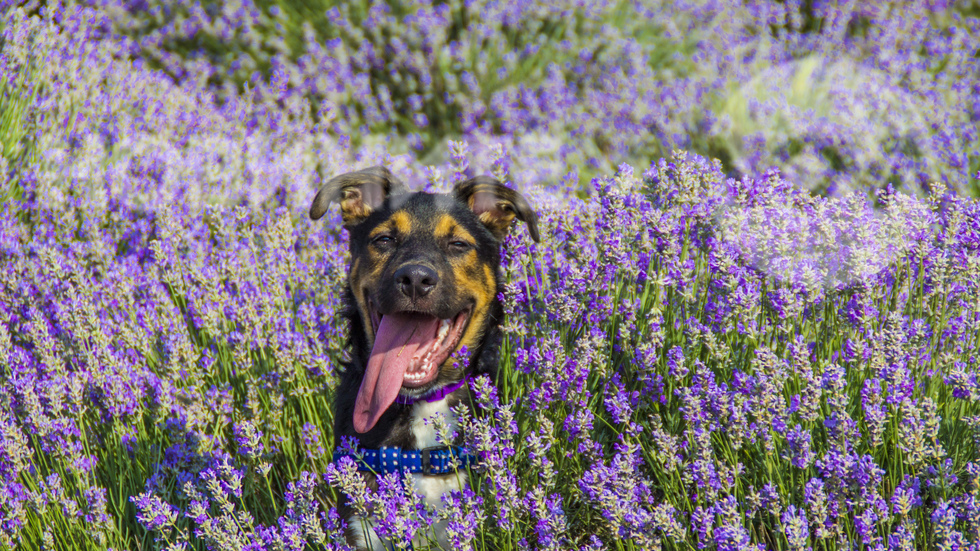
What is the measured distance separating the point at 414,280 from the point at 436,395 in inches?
19.3

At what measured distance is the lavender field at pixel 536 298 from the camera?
2.11 m

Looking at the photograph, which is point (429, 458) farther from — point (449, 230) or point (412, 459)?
point (449, 230)

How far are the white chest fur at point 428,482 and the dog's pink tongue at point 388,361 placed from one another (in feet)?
0.58

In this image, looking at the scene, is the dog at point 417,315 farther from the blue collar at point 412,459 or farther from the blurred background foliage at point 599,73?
the blurred background foliage at point 599,73

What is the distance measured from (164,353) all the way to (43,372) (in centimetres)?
59

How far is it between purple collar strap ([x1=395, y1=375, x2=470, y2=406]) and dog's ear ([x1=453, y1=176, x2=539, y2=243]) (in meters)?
0.69

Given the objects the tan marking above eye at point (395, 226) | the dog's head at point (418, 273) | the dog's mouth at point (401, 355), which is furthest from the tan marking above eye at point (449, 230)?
the dog's mouth at point (401, 355)

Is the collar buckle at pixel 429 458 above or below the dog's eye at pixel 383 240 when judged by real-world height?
below

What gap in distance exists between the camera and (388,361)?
2.92 m

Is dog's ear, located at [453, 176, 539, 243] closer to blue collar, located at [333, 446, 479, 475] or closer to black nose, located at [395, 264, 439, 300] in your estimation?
black nose, located at [395, 264, 439, 300]

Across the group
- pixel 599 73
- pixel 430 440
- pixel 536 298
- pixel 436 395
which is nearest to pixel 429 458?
pixel 430 440

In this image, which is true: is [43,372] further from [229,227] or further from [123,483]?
[229,227]

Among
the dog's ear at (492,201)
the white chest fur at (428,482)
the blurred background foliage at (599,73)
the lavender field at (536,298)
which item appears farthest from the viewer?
the blurred background foliage at (599,73)

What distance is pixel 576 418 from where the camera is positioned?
8.23 feet
